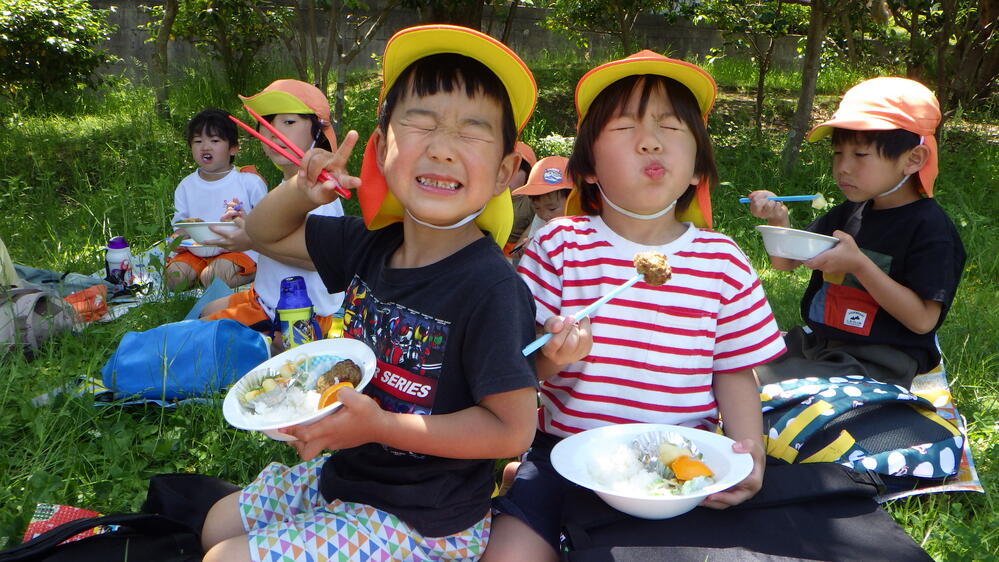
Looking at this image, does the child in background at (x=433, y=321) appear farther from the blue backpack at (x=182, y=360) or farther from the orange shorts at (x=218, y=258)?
the orange shorts at (x=218, y=258)

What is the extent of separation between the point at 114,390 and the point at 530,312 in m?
1.85

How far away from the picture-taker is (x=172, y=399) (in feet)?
9.20

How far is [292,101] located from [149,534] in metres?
2.18

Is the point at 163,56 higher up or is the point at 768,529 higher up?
the point at 163,56

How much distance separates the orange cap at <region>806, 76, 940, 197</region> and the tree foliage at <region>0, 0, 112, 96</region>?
7391 millimetres

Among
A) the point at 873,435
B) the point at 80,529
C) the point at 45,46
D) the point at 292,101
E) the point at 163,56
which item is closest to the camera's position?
the point at 80,529

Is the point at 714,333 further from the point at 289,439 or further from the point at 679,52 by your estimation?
the point at 679,52

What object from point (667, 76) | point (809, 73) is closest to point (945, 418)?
point (667, 76)

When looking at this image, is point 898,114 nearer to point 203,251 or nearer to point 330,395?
point 330,395

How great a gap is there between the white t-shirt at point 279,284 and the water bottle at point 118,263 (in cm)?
108

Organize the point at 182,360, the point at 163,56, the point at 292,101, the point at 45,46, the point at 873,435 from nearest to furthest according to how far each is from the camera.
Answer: the point at 873,435, the point at 182,360, the point at 292,101, the point at 163,56, the point at 45,46

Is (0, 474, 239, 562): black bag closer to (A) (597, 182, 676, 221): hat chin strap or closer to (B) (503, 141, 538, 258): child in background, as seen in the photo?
(A) (597, 182, 676, 221): hat chin strap

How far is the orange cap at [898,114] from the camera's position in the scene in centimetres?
257

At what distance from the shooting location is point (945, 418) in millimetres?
2473
